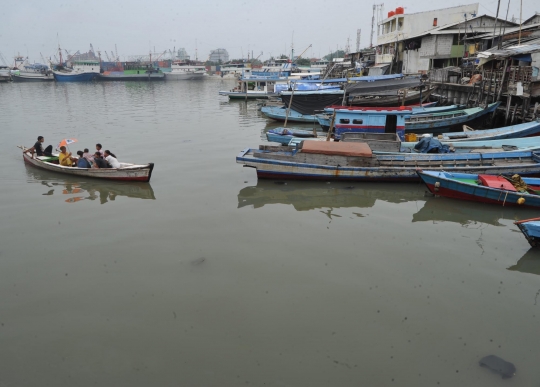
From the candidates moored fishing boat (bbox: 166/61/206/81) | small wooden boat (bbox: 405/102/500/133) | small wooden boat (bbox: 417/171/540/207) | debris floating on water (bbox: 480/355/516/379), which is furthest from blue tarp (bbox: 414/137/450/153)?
→ moored fishing boat (bbox: 166/61/206/81)

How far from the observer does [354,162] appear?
12570 millimetres

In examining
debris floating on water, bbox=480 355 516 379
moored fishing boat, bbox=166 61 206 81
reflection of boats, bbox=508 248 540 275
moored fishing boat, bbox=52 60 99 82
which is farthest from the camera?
moored fishing boat, bbox=166 61 206 81

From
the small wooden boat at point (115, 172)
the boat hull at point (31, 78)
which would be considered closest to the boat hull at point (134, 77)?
the boat hull at point (31, 78)

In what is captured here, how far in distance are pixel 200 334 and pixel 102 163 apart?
9104 mm

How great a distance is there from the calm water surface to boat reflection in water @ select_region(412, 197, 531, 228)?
2.1 inches

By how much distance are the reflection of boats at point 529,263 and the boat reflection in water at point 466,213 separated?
1.65 metres

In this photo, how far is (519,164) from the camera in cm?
1193

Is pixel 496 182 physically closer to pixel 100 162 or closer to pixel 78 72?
pixel 100 162

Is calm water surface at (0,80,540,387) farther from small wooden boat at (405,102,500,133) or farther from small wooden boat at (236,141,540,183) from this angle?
small wooden boat at (405,102,500,133)

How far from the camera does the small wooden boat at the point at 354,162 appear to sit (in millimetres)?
12312

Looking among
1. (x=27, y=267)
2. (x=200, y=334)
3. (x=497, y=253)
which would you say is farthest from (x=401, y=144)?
(x=27, y=267)

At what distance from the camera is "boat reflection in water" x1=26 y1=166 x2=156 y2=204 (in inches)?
476

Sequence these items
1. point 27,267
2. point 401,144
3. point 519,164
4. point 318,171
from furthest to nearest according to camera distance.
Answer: point 401,144 < point 318,171 < point 519,164 < point 27,267

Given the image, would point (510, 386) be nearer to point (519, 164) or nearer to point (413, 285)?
point (413, 285)
